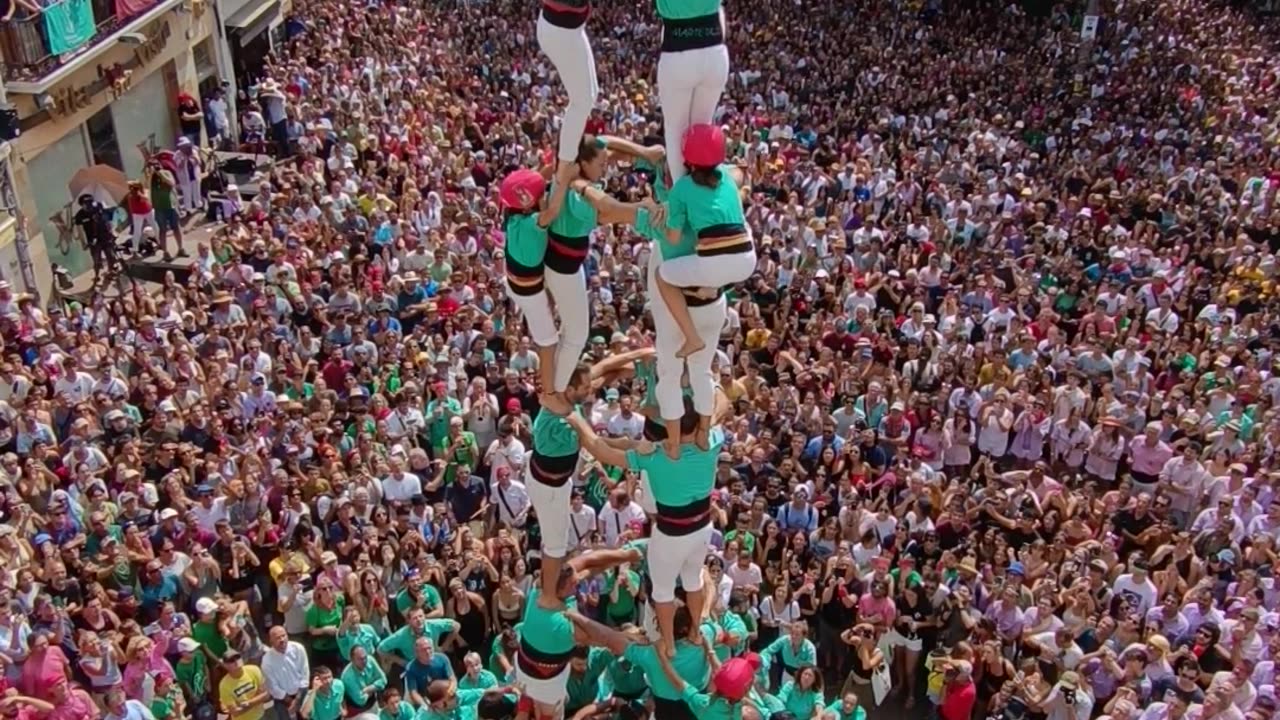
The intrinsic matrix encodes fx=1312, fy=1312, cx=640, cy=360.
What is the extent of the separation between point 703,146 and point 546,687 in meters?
4.23

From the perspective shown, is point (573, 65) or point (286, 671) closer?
point (573, 65)

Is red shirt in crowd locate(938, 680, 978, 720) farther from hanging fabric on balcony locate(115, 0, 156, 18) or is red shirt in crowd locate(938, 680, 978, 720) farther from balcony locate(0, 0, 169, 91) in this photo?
hanging fabric on balcony locate(115, 0, 156, 18)

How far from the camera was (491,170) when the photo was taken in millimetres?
21484

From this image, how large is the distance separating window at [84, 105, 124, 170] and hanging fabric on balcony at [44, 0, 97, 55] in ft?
5.72

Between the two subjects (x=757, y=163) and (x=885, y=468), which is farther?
(x=757, y=163)

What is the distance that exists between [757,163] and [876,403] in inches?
314

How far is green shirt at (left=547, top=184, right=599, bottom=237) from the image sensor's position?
8.27 m

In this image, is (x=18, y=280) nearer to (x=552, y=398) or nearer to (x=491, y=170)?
(x=491, y=170)

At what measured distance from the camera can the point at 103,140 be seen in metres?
21.6

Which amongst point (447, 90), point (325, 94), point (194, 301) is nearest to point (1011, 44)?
point (447, 90)

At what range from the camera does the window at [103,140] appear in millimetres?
21214

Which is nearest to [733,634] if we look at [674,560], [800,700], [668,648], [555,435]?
[668,648]

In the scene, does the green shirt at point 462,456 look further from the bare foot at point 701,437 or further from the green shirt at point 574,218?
the green shirt at point 574,218

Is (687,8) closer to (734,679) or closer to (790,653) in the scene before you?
(734,679)
